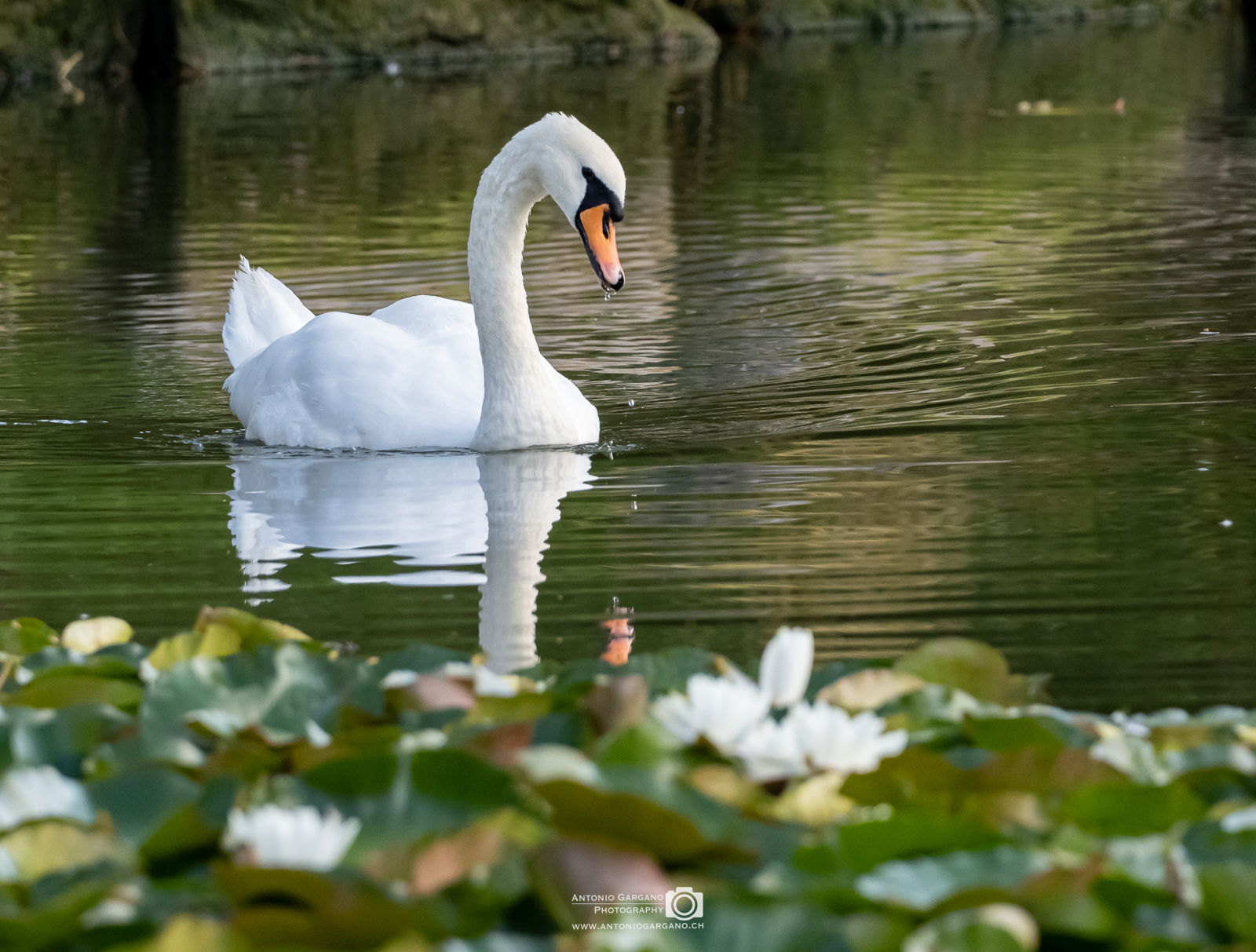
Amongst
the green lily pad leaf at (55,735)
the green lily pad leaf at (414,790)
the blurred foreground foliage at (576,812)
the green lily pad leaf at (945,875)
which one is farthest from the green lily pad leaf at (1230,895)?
the green lily pad leaf at (55,735)

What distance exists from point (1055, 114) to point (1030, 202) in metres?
7.30

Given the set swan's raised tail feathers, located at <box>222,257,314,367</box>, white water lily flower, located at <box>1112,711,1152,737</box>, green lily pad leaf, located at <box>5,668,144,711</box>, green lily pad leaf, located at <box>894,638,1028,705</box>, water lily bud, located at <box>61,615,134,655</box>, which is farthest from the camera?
swan's raised tail feathers, located at <box>222,257,314,367</box>

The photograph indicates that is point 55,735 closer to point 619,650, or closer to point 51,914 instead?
point 51,914

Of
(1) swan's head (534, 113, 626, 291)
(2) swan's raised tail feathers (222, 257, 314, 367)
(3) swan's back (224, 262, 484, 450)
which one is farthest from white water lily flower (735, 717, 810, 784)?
(2) swan's raised tail feathers (222, 257, 314, 367)

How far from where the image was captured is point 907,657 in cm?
296

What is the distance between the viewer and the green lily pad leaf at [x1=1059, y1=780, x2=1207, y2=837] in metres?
2.29

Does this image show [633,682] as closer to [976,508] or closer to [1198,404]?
[976,508]


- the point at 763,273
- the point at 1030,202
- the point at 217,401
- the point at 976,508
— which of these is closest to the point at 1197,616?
the point at 976,508

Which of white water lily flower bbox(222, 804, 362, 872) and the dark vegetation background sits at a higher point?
the dark vegetation background

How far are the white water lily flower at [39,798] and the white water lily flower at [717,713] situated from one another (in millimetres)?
737

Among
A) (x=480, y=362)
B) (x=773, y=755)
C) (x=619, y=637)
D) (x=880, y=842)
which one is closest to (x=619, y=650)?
(x=619, y=637)

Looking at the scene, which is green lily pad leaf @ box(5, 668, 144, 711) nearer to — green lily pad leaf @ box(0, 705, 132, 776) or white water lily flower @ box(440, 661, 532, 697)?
green lily pad leaf @ box(0, 705, 132, 776)

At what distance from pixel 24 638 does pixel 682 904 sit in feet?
5.56

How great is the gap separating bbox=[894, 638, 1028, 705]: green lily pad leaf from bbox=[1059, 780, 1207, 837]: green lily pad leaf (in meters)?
0.61
